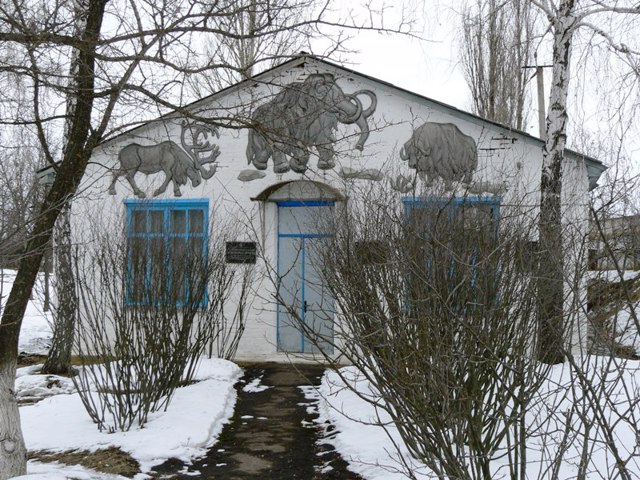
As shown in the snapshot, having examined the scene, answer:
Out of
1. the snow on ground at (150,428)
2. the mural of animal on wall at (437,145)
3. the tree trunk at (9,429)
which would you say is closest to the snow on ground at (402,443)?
the snow on ground at (150,428)

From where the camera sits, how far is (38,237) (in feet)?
19.1

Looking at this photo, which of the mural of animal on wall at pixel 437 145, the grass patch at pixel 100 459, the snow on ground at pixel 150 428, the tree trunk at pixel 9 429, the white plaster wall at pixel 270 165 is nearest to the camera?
the tree trunk at pixel 9 429

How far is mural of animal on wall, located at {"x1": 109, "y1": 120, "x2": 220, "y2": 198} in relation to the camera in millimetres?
13594

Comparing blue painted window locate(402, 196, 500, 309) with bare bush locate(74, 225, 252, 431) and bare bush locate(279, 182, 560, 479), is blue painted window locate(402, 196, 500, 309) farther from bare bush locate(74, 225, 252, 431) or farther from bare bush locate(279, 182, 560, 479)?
bare bush locate(74, 225, 252, 431)

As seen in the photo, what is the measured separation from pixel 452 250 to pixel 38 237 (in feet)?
11.7

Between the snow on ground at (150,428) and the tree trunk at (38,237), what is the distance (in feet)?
1.32

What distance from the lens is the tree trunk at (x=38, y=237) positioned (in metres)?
5.63

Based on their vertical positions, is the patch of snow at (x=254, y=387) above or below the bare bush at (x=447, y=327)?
below

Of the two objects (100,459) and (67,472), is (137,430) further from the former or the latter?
(67,472)

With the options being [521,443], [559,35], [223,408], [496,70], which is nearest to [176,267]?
[223,408]

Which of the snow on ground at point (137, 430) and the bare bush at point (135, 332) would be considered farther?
the bare bush at point (135, 332)

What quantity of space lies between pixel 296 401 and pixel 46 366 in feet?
16.8

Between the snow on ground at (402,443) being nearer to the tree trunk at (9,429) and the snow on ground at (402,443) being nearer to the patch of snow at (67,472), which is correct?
the patch of snow at (67,472)

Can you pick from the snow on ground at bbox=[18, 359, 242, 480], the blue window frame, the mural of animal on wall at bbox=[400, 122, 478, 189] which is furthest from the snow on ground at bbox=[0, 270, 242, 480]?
the mural of animal on wall at bbox=[400, 122, 478, 189]
